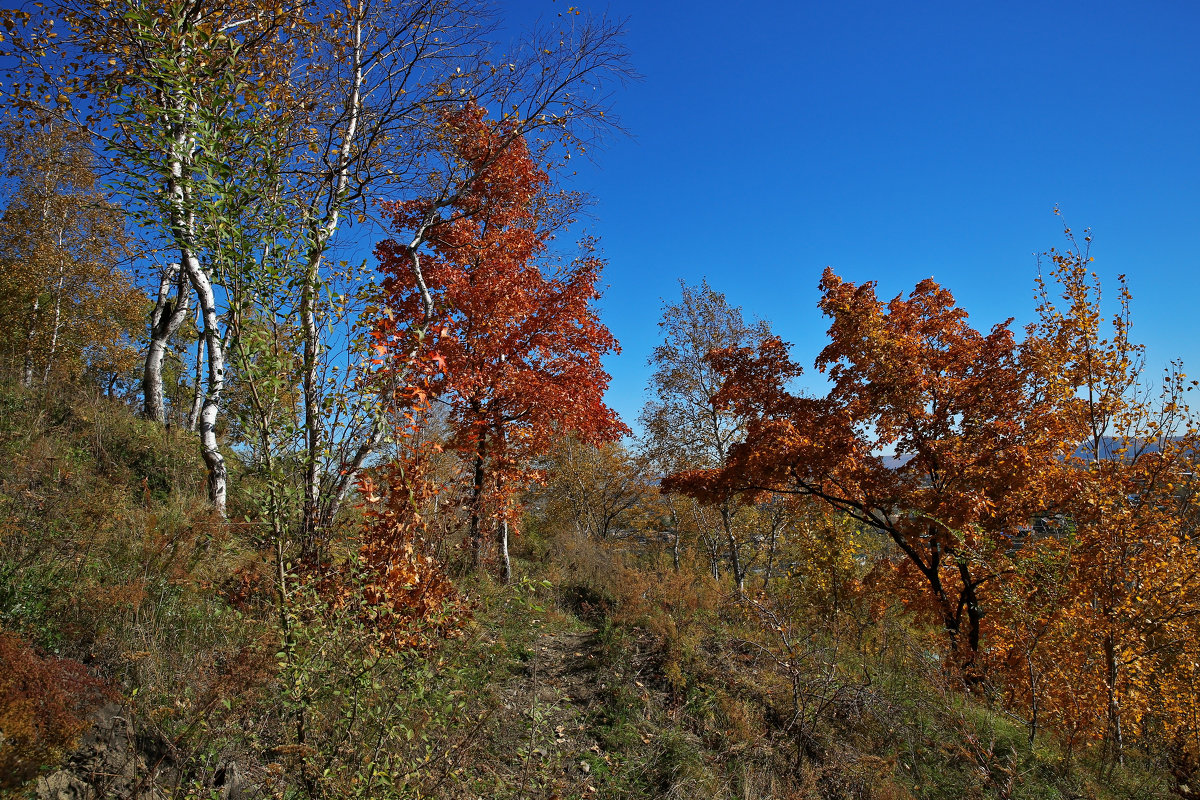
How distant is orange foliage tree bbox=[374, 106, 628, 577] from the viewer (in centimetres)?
788

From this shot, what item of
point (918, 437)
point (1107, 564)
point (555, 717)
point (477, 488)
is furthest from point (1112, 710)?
point (477, 488)

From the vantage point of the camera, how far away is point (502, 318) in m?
7.99

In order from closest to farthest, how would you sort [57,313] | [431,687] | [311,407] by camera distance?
[431,687] → [311,407] → [57,313]

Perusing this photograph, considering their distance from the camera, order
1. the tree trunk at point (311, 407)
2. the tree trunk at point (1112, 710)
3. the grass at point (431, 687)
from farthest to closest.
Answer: the tree trunk at point (1112, 710), the tree trunk at point (311, 407), the grass at point (431, 687)

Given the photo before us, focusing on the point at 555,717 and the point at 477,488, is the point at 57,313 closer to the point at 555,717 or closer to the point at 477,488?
the point at 477,488

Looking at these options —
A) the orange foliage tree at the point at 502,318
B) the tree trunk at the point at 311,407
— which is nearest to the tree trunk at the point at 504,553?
the orange foliage tree at the point at 502,318

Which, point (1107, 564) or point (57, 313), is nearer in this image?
point (1107, 564)

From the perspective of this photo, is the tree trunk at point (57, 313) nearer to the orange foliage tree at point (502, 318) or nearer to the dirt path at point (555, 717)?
the orange foliage tree at point (502, 318)

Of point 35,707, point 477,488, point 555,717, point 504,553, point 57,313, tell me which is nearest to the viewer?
point 35,707

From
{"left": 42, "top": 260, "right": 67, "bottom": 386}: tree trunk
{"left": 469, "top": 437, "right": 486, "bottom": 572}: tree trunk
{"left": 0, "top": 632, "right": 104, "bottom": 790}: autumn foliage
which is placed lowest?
{"left": 0, "top": 632, "right": 104, "bottom": 790}: autumn foliage

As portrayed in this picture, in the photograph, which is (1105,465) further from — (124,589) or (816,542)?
(124,589)

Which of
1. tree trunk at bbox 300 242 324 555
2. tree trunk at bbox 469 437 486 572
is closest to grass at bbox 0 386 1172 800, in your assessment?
tree trunk at bbox 300 242 324 555

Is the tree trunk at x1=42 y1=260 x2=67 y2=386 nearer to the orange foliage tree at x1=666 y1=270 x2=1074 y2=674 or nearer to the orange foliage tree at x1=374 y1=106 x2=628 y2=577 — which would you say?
the orange foliage tree at x1=374 y1=106 x2=628 y2=577

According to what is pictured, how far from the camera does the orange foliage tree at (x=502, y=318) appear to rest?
7.88 metres
